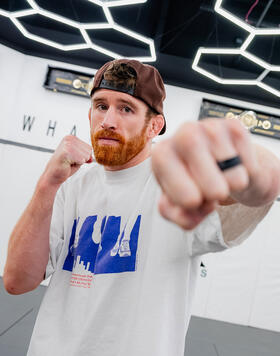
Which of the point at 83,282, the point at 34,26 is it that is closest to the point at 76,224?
the point at 83,282

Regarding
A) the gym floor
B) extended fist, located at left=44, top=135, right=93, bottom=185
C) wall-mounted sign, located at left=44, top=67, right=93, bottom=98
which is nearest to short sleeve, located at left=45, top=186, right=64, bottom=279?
extended fist, located at left=44, top=135, right=93, bottom=185

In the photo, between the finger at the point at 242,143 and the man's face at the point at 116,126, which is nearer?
the finger at the point at 242,143

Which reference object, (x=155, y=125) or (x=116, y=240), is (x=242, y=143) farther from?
(x=155, y=125)

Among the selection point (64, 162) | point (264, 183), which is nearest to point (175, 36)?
point (64, 162)

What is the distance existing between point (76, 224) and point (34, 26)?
420cm

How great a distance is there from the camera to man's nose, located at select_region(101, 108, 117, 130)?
3.48 feet

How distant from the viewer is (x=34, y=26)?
164 inches

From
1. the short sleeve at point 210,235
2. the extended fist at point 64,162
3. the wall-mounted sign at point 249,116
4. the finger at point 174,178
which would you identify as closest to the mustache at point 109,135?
the extended fist at point 64,162

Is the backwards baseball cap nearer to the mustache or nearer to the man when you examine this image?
the man

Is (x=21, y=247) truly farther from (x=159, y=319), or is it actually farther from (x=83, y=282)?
(x=159, y=319)

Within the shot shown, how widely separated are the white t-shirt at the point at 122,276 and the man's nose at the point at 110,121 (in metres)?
0.19

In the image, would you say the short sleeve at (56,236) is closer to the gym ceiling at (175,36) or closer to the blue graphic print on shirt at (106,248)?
the blue graphic print on shirt at (106,248)

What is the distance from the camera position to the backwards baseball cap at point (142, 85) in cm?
106

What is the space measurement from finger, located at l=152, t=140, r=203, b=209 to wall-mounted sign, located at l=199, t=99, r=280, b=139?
13.8 feet
